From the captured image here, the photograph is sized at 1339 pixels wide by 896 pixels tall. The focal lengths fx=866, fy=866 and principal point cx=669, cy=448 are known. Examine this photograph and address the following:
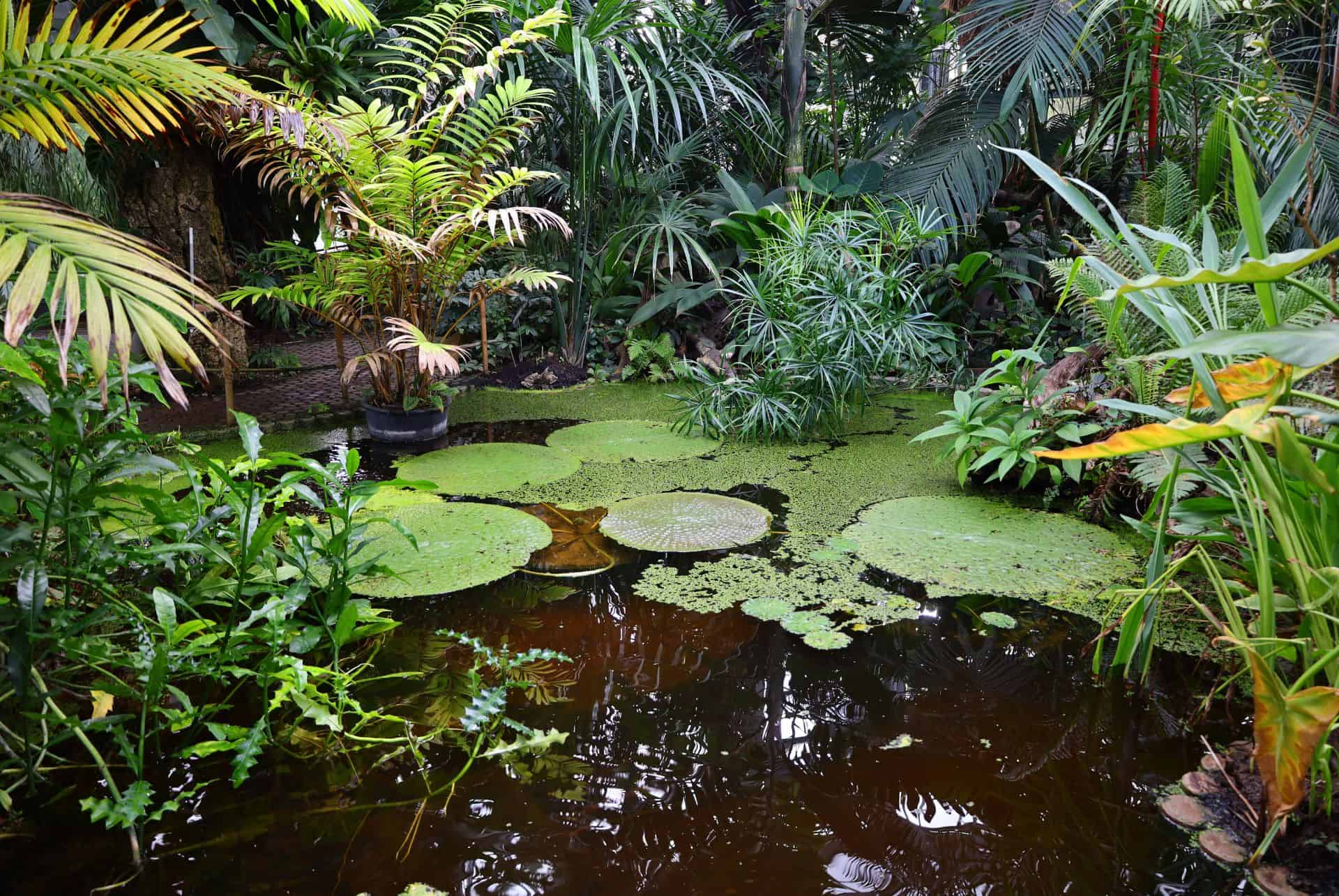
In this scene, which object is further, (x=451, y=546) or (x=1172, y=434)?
(x=451, y=546)

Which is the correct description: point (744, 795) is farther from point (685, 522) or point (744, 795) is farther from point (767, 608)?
point (685, 522)

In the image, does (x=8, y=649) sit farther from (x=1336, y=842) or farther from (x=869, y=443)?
(x=869, y=443)

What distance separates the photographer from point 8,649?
1.33 metres

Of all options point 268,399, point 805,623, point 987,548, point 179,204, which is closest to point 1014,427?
point 987,548

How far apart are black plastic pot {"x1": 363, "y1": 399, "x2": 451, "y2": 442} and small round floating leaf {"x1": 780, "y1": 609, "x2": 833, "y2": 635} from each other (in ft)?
6.78

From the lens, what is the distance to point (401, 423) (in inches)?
141

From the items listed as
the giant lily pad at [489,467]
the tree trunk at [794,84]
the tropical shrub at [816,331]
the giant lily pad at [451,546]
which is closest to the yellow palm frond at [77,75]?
the giant lily pad at [451,546]

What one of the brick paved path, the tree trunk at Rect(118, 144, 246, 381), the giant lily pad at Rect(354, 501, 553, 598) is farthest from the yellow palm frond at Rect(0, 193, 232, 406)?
the tree trunk at Rect(118, 144, 246, 381)

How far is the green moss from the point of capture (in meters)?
2.11

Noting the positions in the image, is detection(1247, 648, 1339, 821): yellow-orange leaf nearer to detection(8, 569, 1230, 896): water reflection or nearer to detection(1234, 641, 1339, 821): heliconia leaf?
detection(1234, 641, 1339, 821): heliconia leaf

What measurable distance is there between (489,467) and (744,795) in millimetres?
2027

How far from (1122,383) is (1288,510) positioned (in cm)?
161

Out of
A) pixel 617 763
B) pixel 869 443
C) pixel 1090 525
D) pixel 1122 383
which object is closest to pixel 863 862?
pixel 617 763

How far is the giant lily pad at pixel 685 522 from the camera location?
8.37ft
